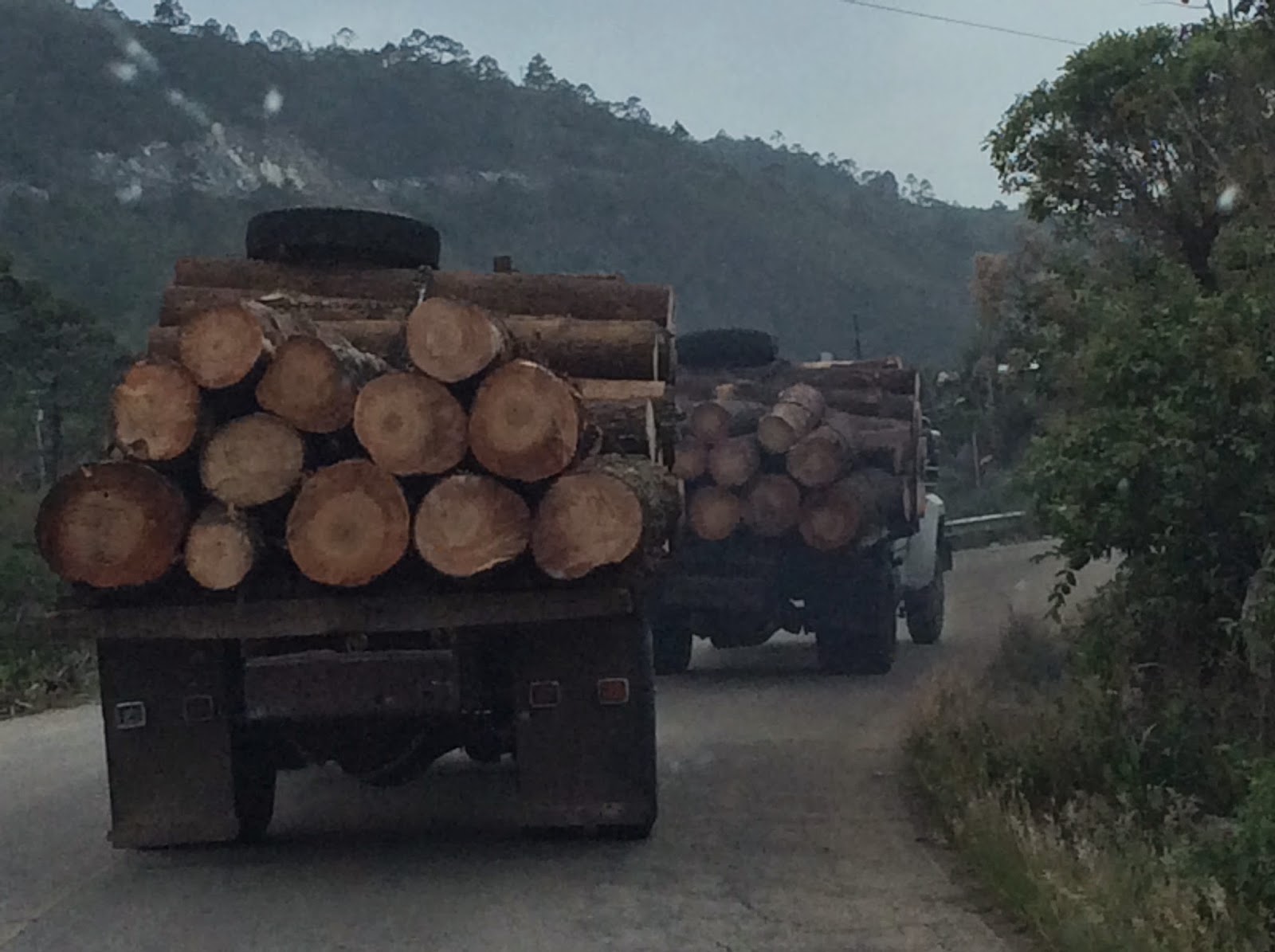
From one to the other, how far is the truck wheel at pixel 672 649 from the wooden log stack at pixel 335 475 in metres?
8.37

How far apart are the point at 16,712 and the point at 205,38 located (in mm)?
69120

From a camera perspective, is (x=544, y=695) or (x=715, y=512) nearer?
(x=544, y=695)

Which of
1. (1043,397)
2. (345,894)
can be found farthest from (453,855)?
(1043,397)

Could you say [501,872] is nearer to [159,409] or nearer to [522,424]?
[522,424]

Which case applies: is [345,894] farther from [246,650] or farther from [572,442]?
[572,442]

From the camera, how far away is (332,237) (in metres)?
10.3

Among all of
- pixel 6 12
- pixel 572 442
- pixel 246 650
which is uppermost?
pixel 6 12

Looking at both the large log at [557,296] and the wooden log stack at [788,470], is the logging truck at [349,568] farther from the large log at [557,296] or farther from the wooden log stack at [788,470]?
the wooden log stack at [788,470]

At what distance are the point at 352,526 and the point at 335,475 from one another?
0.73 feet

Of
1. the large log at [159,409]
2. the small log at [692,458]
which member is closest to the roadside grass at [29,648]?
the small log at [692,458]

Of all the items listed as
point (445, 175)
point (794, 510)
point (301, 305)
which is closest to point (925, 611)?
point (794, 510)

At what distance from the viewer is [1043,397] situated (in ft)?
54.2

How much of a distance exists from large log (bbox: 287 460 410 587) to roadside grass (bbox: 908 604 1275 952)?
9.11 feet

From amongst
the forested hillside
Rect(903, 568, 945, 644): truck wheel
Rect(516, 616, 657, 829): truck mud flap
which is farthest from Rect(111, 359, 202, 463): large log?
the forested hillside
